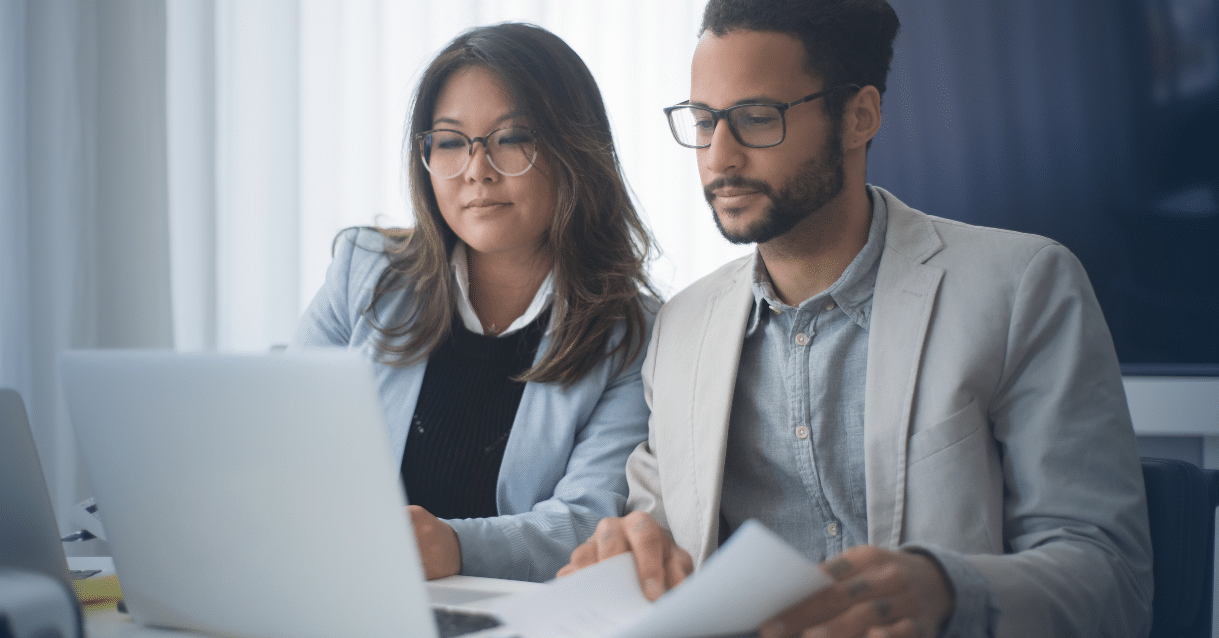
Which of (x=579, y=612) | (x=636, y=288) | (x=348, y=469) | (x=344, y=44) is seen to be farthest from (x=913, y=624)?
(x=344, y=44)

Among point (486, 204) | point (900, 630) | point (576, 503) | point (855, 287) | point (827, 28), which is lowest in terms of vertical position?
point (576, 503)

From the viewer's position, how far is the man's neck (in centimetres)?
131

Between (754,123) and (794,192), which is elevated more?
(754,123)

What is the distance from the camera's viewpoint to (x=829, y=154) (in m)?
1.28

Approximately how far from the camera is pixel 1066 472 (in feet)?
3.51

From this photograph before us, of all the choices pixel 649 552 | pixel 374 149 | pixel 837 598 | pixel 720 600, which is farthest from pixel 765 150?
pixel 374 149

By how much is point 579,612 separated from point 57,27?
2.57 m

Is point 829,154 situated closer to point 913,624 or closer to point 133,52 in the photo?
point 913,624

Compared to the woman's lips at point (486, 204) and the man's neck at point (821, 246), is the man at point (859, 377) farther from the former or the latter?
the woman's lips at point (486, 204)

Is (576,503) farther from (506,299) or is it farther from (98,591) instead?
(98,591)

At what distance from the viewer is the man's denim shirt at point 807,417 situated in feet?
4.09

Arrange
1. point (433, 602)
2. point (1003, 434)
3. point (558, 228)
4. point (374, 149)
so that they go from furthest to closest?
point (374, 149)
point (558, 228)
point (1003, 434)
point (433, 602)

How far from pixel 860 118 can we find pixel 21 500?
1.20 meters

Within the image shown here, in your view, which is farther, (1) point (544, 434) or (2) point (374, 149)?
(2) point (374, 149)
